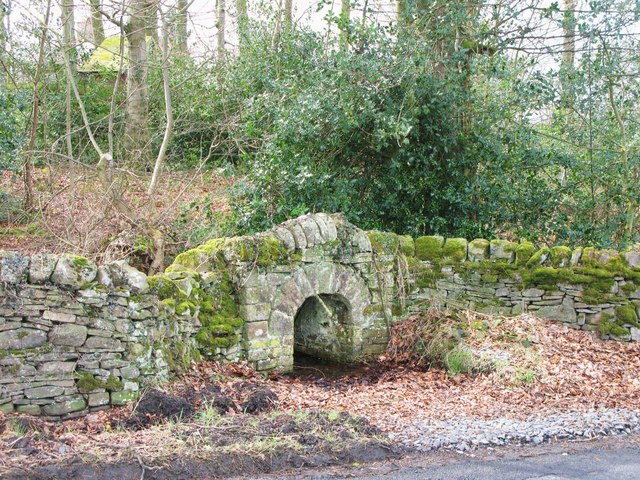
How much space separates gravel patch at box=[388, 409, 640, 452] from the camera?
6.27 m

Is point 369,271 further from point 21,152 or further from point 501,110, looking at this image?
point 21,152

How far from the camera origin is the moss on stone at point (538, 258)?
10.1 meters

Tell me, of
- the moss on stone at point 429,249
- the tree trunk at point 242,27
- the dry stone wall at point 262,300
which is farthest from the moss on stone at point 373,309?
the tree trunk at point 242,27

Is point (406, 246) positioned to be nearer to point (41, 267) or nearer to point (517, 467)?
point (517, 467)

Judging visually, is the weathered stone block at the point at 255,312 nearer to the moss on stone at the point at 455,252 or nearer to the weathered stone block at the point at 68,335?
the weathered stone block at the point at 68,335

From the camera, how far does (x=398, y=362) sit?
9477mm

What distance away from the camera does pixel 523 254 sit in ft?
33.6

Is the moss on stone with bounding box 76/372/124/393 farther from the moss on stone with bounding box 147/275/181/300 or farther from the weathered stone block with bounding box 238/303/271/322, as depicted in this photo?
the weathered stone block with bounding box 238/303/271/322

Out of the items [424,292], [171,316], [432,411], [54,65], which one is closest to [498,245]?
[424,292]

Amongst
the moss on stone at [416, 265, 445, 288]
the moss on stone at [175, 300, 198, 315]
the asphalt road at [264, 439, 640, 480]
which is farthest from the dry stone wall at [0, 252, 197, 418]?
the moss on stone at [416, 265, 445, 288]

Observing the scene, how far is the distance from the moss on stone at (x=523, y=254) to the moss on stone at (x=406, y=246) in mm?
1530

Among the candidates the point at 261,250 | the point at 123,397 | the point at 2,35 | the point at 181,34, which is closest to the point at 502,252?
the point at 261,250

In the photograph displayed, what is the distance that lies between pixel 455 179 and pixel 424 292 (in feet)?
8.31

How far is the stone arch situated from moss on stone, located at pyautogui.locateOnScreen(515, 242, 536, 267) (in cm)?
235
